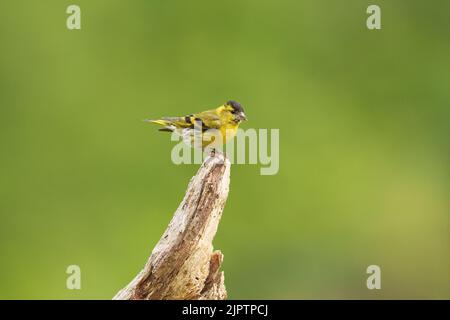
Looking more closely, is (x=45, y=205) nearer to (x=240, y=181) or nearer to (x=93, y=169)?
(x=93, y=169)

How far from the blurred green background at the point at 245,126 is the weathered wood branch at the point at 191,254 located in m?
5.53

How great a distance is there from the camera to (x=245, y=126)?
11.6 metres

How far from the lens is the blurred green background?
11.7 m

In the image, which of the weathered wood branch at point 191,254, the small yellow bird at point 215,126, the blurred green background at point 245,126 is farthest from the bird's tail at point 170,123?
the blurred green background at point 245,126

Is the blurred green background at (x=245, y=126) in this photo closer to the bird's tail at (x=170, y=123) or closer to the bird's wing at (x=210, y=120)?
the bird's tail at (x=170, y=123)

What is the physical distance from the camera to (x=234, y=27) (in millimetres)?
13125

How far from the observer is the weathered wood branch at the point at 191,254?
529cm

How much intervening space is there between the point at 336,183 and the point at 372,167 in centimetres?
60

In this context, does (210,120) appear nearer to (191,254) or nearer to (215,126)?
(215,126)

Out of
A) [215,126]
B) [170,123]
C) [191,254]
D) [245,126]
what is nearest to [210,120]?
[215,126]

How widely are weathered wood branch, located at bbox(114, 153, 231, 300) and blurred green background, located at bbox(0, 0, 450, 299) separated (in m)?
5.53

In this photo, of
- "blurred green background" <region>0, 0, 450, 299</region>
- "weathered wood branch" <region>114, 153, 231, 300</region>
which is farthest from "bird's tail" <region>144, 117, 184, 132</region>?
"blurred green background" <region>0, 0, 450, 299</region>

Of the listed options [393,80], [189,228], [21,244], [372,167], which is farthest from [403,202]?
[189,228]

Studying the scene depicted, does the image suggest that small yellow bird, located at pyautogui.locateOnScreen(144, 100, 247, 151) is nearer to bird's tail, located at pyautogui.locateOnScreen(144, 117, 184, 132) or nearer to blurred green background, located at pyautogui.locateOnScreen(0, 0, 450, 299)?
bird's tail, located at pyautogui.locateOnScreen(144, 117, 184, 132)
